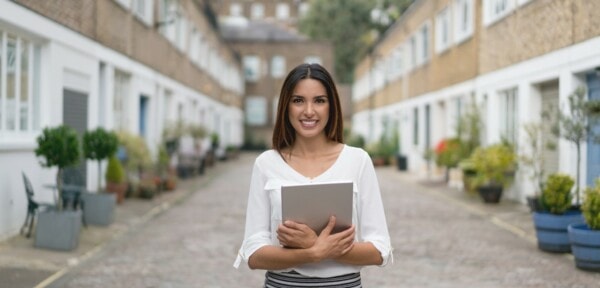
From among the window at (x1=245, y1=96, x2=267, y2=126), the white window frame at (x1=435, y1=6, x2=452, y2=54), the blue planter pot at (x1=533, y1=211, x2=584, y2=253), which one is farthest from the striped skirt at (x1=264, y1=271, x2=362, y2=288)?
the window at (x1=245, y1=96, x2=267, y2=126)

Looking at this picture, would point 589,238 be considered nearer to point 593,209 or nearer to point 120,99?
point 593,209

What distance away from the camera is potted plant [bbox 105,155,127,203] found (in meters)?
14.6

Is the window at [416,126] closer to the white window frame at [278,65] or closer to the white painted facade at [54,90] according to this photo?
the white painted facade at [54,90]

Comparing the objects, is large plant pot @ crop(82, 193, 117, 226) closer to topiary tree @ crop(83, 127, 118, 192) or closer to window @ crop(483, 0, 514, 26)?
topiary tree @ crop(83, 127, 118, 192)

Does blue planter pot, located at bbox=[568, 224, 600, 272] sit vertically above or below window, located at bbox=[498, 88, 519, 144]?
below

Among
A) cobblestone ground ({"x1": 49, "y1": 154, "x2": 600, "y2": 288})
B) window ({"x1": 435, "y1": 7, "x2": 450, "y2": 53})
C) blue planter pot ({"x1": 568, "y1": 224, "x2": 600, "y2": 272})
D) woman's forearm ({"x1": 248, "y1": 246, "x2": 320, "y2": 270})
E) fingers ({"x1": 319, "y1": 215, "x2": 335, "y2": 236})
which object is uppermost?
window ({"x1": 435, "y1": 7, "x2": 450, "y2": 53})

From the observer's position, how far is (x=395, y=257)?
9.61 meters

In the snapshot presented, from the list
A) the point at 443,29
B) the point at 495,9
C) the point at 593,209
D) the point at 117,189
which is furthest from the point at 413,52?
the point at 593,209

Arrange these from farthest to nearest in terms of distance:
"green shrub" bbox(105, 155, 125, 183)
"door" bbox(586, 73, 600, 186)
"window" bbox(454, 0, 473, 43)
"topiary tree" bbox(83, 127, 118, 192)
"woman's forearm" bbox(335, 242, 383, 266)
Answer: "window" bbox(454, 0, 473, 43) → "green shrub" bbox(105, 155, 125, 183) → "door" bbox(586, 73, 600, 186) → "topiary tree" bbox(83, 127, 118, 192) → "woman's forearm" bbox(335, 242, 383, 266)

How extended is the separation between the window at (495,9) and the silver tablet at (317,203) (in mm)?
15178

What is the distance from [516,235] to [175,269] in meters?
5.65

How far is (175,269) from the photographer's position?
8.72 metres

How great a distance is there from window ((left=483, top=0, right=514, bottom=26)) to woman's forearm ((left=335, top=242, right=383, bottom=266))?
49.5 feet

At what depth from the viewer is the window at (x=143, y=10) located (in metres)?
19.1
